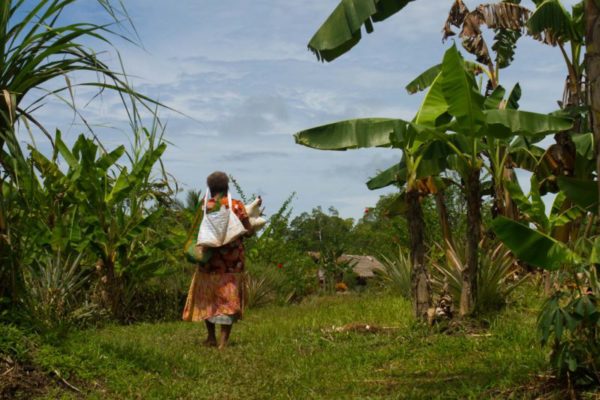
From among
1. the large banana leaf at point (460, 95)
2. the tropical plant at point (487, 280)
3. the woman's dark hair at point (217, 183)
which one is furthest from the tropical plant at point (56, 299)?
the tropical plant at point (487, 280)

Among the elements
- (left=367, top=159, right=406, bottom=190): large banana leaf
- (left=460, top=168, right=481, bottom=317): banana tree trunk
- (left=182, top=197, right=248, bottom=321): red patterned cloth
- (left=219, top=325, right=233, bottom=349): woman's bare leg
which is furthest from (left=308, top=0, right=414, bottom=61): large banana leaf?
(left=367, top=159, right=406, bottom=190): large banana leaf

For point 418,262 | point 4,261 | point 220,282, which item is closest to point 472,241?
point 418,262

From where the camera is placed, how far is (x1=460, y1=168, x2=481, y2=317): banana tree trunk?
9445mm

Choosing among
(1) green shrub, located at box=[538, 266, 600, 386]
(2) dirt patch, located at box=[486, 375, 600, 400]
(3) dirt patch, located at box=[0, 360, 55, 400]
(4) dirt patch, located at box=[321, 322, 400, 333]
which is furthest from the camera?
(4) dirt patch, located at box=[321, 322, 400, 333]

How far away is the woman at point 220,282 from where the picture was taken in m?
9.34

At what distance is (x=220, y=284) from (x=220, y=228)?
0.67 metres

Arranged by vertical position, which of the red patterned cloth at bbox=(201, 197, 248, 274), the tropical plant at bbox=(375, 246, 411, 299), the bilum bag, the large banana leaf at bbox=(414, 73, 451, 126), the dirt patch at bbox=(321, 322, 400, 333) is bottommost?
the dirt patch at bbox=(321, 322, 400, 333)

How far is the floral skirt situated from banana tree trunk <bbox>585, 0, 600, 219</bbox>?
4.96 metres

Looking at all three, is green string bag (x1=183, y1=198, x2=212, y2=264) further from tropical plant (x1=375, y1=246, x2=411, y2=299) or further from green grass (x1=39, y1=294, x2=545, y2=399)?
tropical plant (x1=375, y1=246, x2=411, y2=299)

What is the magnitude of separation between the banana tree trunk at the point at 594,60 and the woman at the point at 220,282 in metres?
4.78

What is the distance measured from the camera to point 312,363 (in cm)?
812

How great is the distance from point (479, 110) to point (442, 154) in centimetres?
164

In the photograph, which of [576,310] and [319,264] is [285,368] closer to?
[576,310]

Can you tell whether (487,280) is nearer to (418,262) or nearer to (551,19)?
(418,262)
